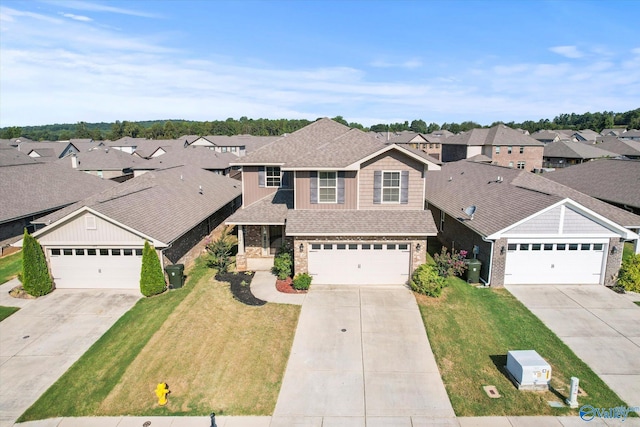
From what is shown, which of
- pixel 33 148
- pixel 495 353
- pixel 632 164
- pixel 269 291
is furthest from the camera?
pixel 33 148

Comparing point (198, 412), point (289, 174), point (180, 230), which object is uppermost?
point (289, 174)

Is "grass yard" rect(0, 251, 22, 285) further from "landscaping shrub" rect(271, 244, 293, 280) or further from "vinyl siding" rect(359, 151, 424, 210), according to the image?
"vinyl siding" rect(359, 151, 424, 210)

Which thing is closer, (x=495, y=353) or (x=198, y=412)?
(x=198, y=412)

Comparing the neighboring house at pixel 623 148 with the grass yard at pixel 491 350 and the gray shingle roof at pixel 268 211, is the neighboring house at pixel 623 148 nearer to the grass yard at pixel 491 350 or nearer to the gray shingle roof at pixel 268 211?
the grass yard at pixel 491 350

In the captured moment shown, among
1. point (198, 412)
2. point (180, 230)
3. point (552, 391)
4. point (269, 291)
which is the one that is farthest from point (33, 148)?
point (552, 391)

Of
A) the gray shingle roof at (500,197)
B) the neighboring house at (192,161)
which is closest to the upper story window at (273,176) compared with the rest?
the gray shingle roof at (500,197)

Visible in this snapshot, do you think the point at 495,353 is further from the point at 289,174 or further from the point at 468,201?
the point at 289,174

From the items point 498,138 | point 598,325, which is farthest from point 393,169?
point 498,138
